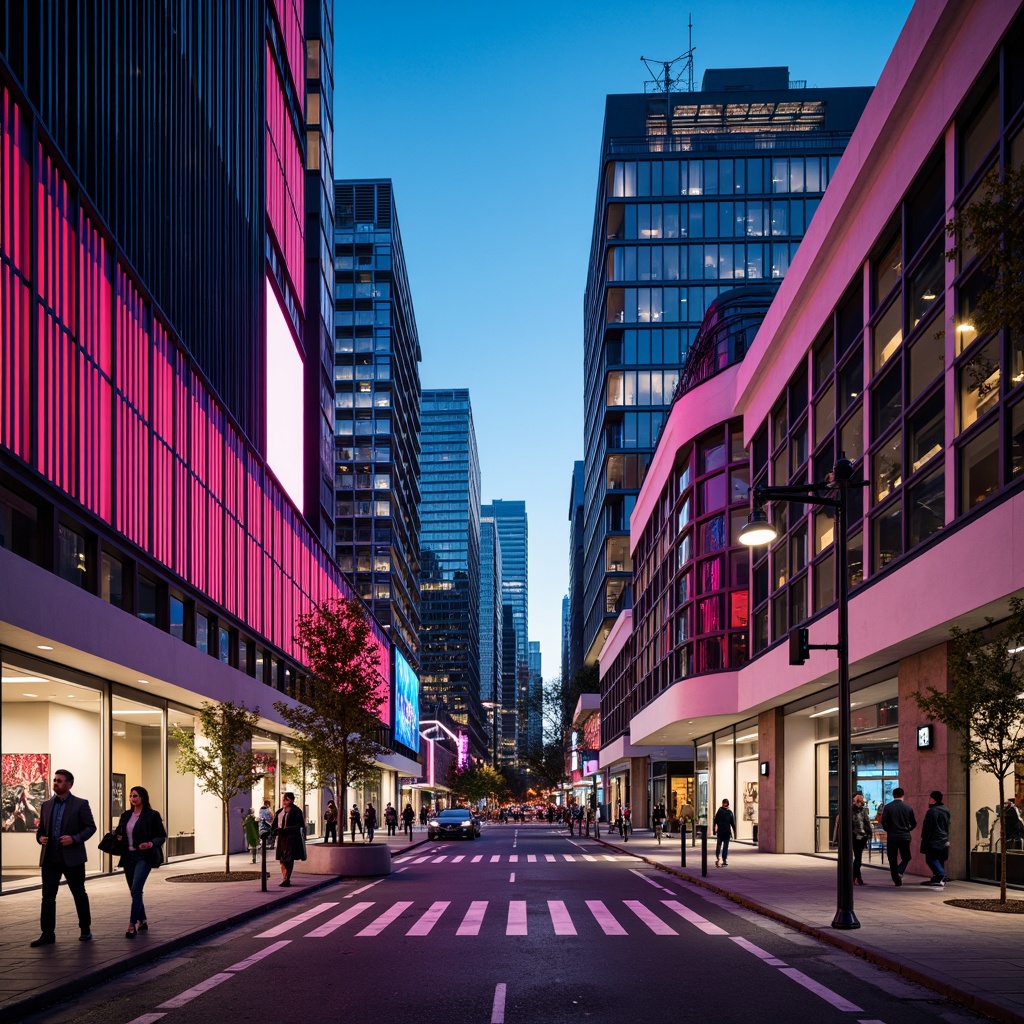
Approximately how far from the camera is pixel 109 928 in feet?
49.7

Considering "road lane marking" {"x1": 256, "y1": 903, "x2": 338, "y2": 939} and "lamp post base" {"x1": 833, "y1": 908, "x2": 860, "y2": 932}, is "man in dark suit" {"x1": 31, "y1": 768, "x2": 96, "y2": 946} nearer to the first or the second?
"road lane marking" {"x1": 256, "y1": 903, "x2": 338, "y2": 939}

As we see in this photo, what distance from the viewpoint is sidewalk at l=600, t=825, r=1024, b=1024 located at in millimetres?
10352

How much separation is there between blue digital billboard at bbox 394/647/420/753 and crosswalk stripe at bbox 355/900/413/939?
67.4 m

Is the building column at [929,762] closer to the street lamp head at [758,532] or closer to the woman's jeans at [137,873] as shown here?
the street lamp head at [758,532]

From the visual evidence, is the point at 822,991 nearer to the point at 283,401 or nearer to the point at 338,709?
the point at 338,709

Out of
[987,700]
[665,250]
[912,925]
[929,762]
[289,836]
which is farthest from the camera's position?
[665,250]

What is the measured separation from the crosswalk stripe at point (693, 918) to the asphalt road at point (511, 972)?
0.10ft

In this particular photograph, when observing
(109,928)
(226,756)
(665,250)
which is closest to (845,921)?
(109,928)

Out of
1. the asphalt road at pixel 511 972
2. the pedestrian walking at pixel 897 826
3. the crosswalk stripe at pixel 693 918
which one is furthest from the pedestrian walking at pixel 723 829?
the asphalt road at pixel 511 972

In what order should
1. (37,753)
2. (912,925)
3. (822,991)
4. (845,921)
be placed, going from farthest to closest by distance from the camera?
(37,753)
(912,925)
(845,921)
(822,991)

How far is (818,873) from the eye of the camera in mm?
25328

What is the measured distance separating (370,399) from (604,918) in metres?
112

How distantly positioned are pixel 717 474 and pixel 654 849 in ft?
45.1

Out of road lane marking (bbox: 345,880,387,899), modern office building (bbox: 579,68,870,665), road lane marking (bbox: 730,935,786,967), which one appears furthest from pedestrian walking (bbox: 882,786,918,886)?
modern office building (bbox: 579,68,870,665)
